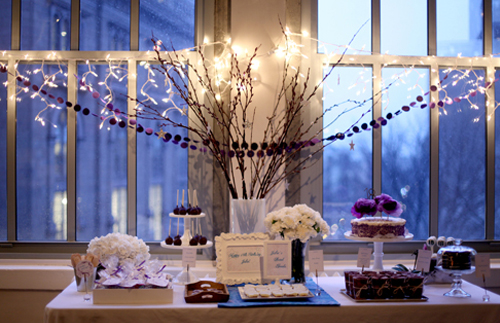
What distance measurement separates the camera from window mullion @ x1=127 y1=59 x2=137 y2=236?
2852mm

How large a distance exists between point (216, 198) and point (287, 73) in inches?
37.6

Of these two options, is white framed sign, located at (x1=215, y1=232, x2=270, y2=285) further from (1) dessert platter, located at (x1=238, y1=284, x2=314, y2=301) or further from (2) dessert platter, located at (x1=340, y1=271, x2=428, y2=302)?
(2) dessert platter, located at (x1=340, y1=271, x2=428, y2=302)

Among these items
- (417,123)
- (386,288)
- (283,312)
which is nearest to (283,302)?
(283,312)

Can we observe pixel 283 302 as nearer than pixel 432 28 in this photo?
Yes

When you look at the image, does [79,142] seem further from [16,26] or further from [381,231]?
[381,231]

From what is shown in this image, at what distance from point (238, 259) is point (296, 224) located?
0.35m

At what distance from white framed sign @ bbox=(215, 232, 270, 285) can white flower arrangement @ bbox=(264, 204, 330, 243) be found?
0.11 meters

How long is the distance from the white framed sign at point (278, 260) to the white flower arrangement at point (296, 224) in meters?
0.06

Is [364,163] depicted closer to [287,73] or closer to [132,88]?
[287,73]

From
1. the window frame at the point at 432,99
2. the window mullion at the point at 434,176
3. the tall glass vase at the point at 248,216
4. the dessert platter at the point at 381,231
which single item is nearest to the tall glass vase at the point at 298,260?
the tall glass vase at the point at 248,216

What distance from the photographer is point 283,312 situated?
1.86m

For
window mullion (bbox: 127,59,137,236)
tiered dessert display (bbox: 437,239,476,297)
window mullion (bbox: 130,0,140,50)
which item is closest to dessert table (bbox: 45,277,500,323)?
tiered dessert display (bbox: 437,239,476,297)

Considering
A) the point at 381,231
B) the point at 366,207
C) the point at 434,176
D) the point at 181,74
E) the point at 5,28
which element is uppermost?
the point at 5,28

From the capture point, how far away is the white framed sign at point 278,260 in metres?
2.10
